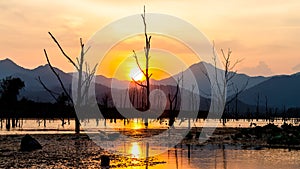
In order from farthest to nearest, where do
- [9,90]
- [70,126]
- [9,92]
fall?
[9,92] → [9,90] → [70,126]

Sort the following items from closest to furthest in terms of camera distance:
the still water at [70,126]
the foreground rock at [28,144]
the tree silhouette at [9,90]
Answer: the foreground rock at [28,144] → the still water at [70,126] → the tree silhouette at [9,90]

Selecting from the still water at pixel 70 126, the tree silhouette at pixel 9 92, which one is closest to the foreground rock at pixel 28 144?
the still water at pixel 70 126

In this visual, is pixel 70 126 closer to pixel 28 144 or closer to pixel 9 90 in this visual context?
pixel 9 90

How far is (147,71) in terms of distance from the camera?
53031mm

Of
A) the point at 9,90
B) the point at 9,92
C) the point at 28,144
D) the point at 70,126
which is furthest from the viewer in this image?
the point at 9,92

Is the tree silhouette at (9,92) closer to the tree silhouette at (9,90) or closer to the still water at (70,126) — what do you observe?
the tree silhouette at (9,90)

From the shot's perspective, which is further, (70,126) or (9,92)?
(9,92)

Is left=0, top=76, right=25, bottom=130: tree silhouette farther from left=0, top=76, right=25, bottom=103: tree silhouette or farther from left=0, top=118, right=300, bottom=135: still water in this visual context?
left=0, top=118, right=300, bottom=135: still water

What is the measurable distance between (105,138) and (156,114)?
12577 cm

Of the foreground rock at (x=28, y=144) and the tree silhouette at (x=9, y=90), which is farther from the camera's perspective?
the tree silhouette at (x=9, y=90)

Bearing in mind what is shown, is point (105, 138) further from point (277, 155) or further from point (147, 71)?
point (277, 155)

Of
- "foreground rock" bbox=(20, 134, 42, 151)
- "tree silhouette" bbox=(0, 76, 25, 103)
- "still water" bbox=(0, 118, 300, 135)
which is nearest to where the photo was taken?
"foreground rock" bbox=(20, 134, 42, 151)

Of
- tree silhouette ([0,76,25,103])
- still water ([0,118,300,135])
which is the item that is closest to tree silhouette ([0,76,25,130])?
tree silhouette ([0,76,25,103])

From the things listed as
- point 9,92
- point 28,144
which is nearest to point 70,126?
point 9,92
